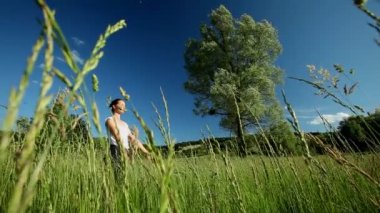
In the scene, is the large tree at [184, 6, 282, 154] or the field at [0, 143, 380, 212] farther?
the large tree at [184, 6, 282, 154]

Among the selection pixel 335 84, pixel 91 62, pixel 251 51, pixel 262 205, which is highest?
pixel 251 51

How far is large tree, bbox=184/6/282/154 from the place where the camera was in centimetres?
3158

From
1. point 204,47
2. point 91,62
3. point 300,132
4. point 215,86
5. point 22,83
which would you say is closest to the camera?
point 22,83

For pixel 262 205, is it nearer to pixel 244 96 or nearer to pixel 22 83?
pixel 22 83

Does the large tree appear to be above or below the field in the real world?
above

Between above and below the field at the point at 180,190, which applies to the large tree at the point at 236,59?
above

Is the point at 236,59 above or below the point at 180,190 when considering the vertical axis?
above

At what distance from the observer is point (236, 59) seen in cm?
3306

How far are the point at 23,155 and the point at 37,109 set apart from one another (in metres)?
0.05

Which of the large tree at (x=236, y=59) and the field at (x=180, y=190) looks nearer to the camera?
the field at (x=180, y=190)

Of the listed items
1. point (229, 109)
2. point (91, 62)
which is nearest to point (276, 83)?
point (229, 109)

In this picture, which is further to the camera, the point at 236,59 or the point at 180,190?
the point at 236,59

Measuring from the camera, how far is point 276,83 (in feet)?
111

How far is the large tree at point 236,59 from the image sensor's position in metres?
31.6
